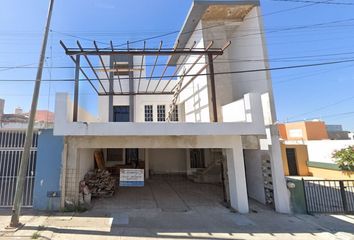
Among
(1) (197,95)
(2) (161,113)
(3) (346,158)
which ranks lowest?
(3) (346,158)

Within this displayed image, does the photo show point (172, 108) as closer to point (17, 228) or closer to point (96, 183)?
point (96, 183)

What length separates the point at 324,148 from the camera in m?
14.9

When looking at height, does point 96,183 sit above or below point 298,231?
above

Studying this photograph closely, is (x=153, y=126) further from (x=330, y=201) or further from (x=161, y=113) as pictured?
(x=330, y=201)

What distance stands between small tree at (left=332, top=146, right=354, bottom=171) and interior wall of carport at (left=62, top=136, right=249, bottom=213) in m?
8.58

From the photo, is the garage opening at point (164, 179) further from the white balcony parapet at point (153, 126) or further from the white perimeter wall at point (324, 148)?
the white perimeter wall at point (324, 148)

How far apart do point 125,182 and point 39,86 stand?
4442mm

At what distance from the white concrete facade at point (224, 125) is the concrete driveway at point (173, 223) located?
2.87 feet

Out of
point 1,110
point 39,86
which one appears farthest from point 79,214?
point 1,110

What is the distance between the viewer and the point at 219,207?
8.10 metres

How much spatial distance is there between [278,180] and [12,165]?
9.81 m

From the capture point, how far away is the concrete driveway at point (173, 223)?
18.1ft

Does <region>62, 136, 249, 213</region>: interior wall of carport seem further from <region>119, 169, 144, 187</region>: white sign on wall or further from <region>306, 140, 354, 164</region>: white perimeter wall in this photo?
<region>306, 140, 354, 164</region>: white perimeter wall

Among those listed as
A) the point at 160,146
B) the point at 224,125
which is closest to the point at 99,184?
the point at 160,146
